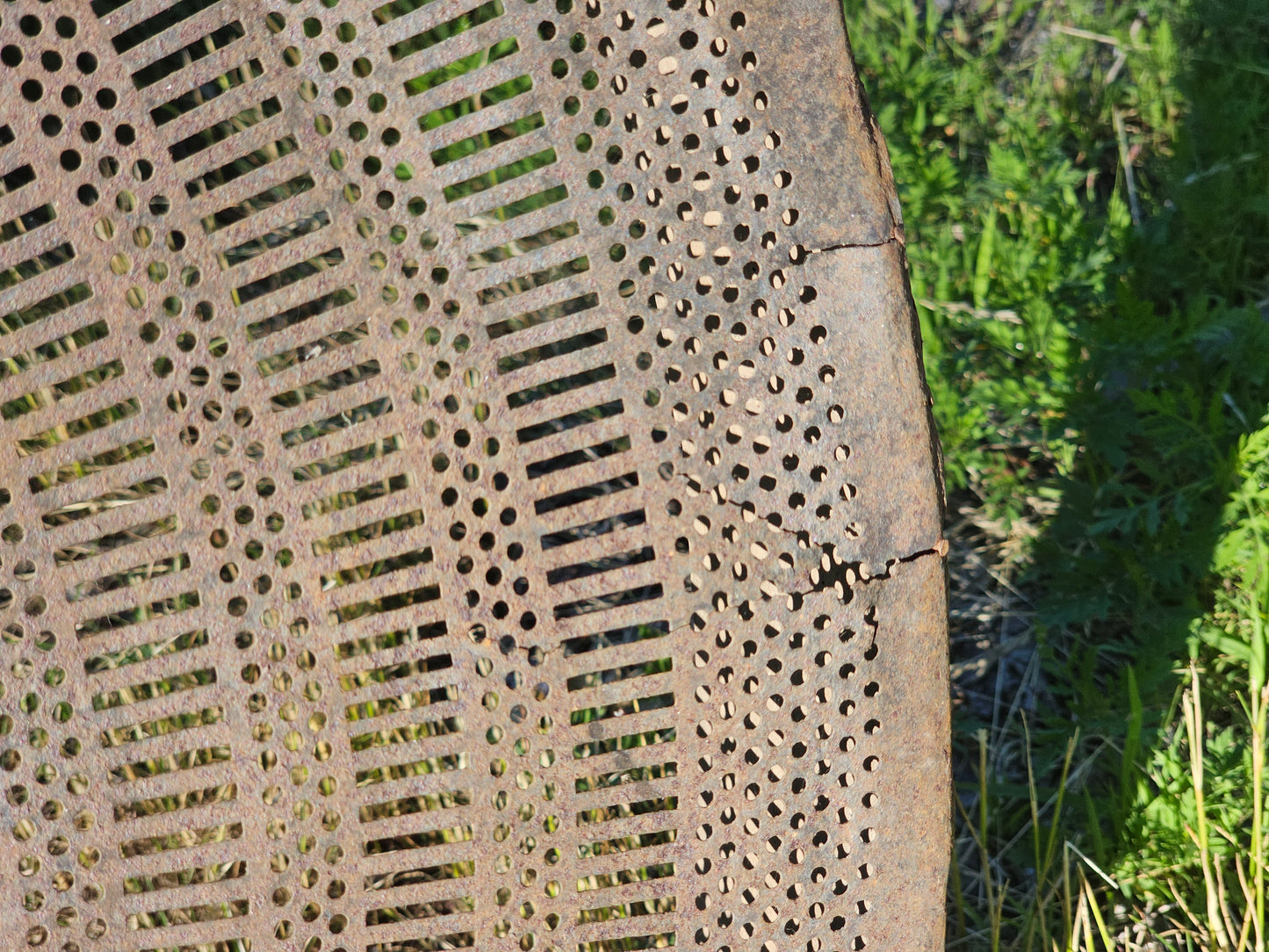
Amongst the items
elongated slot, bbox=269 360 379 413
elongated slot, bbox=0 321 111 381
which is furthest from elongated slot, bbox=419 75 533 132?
elongated slot, bbox=0 321 111 381

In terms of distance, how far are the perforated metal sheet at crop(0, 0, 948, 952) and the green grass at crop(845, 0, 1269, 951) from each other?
0.79 metres

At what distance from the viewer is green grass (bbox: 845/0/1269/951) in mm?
1738

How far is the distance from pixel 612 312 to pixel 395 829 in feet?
1.97

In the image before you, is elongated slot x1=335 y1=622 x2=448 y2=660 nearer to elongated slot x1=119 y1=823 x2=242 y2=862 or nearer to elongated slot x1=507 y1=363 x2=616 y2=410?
elongated slot x1=119 y1=823 x2=242 y2=862

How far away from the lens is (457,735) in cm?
110

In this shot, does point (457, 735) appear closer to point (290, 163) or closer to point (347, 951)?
point (347, 951)

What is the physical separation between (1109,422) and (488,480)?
1375 mm

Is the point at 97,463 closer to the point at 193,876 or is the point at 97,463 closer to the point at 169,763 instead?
the point at 169,763

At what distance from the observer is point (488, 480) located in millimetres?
1078

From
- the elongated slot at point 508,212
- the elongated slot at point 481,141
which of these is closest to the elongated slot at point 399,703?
the elongated slot at point 508,212

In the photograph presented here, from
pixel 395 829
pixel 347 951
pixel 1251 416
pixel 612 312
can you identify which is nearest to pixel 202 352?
pixel 612 312

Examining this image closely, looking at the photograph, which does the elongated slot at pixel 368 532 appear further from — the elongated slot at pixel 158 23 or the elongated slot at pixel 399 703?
the elongated slot at pixel 158 23

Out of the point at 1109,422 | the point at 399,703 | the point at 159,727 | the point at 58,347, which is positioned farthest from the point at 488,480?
the point at 1109,422

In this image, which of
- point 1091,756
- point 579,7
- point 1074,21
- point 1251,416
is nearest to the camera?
point 579,7
